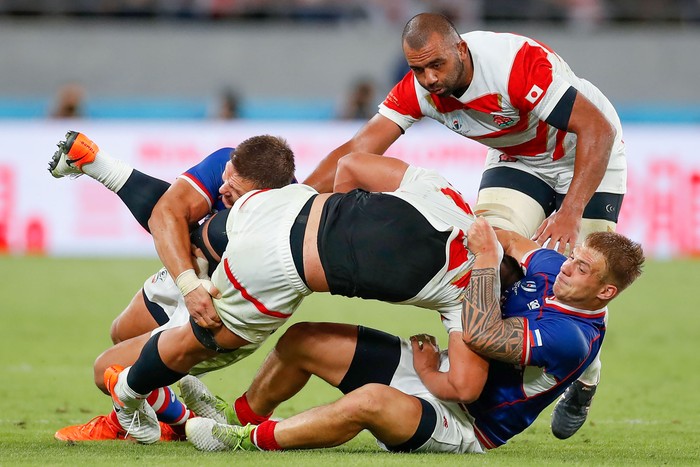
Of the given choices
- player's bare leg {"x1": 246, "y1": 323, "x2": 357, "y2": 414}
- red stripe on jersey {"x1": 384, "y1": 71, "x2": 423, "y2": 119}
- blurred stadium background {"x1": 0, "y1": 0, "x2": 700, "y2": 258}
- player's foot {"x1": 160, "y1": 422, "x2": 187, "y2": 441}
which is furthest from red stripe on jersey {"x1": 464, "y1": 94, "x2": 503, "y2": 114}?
blurred stadium background {"x1": 0, "y1": 0, "x2": 700, "y2": 258}

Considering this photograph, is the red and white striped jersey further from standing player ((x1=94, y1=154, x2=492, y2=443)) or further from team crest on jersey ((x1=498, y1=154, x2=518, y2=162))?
standing player ((x1=94, y1=154, x2=492, y2=443))

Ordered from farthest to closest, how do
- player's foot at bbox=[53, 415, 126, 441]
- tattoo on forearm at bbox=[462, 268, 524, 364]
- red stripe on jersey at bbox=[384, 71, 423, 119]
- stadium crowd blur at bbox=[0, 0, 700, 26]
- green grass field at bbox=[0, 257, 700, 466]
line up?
stadium crowd blur at bbox=[0, 0, 700, 26] → red stripe on jersey at bbox=[384, 71, 423, 119] → player's foot at bbox=[53, 415, 126, 441] → green grass field at bbox=[0, 257, 700, 466] → tattoo on forearm at bbox=[462, 268, 524, 364]

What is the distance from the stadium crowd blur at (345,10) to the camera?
20.8 metres

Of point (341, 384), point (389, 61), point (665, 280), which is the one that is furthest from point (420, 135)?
point (341, 384)

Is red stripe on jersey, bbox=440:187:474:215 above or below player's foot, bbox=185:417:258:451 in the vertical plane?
above

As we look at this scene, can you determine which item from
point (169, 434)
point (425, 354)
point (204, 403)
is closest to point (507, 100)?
point (425, 354)

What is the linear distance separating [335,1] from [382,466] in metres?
16.8

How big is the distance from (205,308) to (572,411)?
2.31m

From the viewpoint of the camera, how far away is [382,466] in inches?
208

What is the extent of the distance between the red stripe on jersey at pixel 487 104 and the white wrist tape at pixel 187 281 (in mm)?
2021

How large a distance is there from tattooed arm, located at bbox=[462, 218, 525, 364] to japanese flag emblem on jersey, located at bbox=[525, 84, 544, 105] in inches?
52.8

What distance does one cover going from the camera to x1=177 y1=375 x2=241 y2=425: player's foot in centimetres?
636

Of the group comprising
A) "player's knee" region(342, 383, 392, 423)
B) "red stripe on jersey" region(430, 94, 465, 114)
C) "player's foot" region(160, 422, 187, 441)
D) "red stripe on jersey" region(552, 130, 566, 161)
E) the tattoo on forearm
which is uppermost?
"red stripe on jersey" region(430, 94, 465, 114)

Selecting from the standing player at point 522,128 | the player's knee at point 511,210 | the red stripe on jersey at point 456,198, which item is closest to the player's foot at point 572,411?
the standing player at point 522,128
